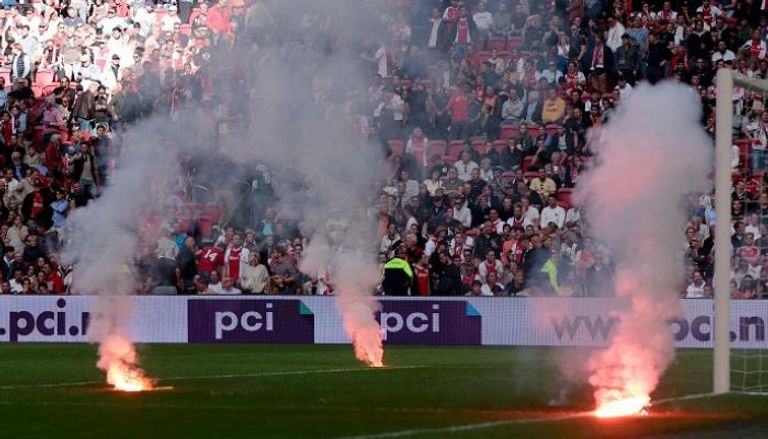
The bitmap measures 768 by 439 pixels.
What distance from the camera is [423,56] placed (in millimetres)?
29703

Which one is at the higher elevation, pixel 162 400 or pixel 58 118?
pixel 58 118

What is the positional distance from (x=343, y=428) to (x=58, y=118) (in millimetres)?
18408

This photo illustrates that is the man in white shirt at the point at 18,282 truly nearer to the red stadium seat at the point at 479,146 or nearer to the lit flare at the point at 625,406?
the red stadium seat at the point at 479,146

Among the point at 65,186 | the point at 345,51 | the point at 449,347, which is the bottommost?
the point at 449,347

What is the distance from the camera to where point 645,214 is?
59.9 ft

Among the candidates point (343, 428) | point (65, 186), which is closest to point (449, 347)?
point (65, 186)

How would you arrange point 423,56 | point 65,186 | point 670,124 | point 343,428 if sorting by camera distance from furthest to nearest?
point 65,186 → point 423,56 → point 670,124 → point 343,428

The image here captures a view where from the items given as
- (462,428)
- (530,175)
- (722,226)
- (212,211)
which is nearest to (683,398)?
(722,226)

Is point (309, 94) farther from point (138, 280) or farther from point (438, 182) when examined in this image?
point (138, 280)

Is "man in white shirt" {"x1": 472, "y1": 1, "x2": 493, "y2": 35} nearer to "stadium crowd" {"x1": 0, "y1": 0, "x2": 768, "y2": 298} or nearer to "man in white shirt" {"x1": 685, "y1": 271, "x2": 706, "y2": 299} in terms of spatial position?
"stadium crowd" {"x1": 0, "y1": 0, "x2": 768, "y2": 298}

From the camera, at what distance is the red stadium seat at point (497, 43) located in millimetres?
31109

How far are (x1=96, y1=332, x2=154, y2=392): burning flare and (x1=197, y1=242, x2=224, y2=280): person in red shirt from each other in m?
9.53

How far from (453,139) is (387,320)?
3.88 metres

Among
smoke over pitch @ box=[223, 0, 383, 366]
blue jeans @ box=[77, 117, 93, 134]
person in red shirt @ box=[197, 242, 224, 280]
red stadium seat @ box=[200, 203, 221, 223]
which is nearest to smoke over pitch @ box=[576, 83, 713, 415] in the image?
smoke over pitch @ box=[223, 0, 383, 366]
